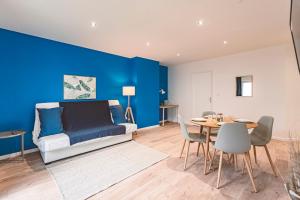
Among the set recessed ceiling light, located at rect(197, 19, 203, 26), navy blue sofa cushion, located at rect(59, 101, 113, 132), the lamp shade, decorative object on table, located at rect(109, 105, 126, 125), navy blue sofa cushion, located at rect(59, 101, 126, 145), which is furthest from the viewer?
the lamp shade

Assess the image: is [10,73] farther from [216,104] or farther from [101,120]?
[216,104]

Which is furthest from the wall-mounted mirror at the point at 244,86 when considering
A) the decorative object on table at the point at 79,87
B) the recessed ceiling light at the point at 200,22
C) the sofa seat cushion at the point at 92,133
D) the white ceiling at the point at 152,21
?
the decorative object on table at the point at 79,87

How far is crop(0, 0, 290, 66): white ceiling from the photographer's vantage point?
6.88 feet

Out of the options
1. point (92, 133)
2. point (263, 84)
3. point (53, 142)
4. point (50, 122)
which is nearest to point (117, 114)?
point (92, 133)

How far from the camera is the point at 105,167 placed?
8.34 ft

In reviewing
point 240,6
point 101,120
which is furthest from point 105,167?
point 240,6

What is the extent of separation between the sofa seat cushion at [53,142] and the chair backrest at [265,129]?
3314 mm

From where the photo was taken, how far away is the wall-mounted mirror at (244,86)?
14.5 feet

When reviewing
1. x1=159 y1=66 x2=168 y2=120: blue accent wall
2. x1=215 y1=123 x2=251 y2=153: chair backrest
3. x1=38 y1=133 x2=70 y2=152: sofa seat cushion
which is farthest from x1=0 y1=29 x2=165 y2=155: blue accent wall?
x1=215 y1=123 x2=251 y2=153: chair backrest

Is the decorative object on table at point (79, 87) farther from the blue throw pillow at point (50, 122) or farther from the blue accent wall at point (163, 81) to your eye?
the blue accent wall at point (163, 81)

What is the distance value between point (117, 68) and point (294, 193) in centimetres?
469

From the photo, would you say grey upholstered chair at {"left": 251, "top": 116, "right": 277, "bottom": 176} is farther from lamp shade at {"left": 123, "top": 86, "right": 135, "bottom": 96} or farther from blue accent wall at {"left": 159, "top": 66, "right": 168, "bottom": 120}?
blue accent wall at {"left": 159, "top": 66, "right": 168, "bottom": 120}

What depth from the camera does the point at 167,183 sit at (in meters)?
2.08

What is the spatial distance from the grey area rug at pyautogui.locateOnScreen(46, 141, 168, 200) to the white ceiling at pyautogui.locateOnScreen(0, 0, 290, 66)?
245 cm
